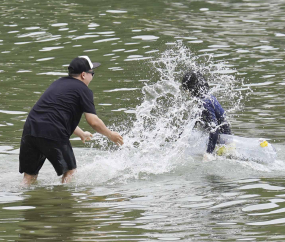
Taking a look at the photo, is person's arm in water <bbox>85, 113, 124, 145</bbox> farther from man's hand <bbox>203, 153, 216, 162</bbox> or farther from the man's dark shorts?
man's hand <bbox>203, 153, 216, 162</bbox>

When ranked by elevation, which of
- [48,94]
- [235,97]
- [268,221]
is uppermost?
[48,94]

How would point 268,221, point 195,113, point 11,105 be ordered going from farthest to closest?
point 11,105 → point 195,113 → point 268,221

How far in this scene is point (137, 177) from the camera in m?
9.61

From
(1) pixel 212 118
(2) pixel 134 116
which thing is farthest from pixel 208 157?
(2) pixel 134 116

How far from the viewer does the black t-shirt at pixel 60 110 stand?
877 centimetres

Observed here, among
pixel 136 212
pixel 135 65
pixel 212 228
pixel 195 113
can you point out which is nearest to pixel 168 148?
pixel 195 113

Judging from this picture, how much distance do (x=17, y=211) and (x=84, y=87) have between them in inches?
70.3

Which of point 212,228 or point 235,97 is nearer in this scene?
point 212,228

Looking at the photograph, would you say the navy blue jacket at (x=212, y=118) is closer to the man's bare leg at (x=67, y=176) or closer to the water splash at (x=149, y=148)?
the water splash at (x=149, y=148)

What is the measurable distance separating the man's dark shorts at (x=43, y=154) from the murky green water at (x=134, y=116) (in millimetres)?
288

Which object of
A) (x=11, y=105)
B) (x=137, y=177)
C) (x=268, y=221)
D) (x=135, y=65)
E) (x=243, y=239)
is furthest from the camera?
→ (x=135, y=65)

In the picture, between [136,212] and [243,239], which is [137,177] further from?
[243,239]

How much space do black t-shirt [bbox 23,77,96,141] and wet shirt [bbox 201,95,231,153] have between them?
2.01 meters

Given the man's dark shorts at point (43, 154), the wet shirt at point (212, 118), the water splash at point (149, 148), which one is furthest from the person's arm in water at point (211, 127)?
the man's dark shorts at point (43, 154)
